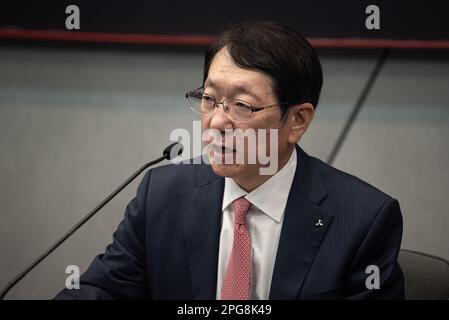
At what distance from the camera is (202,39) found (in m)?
2.19

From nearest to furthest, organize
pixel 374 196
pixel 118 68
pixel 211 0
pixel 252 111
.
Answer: pixel 252 111 → pixel 374 196 → pixel 211 0 → pixel 118 68

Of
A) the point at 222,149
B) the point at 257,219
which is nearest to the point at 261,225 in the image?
the point at 257,219

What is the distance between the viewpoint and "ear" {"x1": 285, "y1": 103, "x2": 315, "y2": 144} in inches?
60.8

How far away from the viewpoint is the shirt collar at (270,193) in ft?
5.11

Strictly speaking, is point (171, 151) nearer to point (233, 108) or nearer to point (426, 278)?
point (233, 108)

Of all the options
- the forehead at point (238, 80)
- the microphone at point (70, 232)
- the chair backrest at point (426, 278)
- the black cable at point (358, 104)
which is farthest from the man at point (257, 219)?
the black cable at point (358, 104)

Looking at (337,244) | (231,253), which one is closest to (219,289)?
(231,253)

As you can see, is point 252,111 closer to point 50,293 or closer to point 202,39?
point 202,39

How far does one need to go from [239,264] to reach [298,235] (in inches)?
6.9

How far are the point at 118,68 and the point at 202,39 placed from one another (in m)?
0.37

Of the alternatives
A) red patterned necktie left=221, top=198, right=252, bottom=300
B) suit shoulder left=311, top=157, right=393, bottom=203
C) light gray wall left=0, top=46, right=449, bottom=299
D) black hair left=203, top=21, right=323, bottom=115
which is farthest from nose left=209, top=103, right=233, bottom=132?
light gray wall left=0, top=46, right=449, bottom=299

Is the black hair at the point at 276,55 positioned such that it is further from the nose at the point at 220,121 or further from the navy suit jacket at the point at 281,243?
the navy suit jacket at the point at 281,243

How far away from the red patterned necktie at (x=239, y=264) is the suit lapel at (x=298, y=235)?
2.8 inches

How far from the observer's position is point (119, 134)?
2.36m
